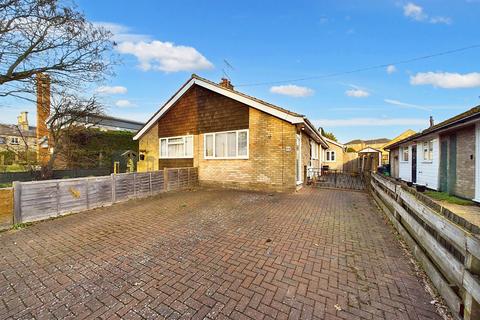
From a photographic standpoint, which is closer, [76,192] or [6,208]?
[6,208]

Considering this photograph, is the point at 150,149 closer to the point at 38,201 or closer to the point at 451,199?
the point at 38,201

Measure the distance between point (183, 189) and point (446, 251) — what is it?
982 centimetres

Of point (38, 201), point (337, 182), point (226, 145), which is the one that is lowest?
point (337, 182)

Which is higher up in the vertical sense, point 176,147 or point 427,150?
point 176,147

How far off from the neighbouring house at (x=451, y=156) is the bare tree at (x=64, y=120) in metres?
Result: 20.6

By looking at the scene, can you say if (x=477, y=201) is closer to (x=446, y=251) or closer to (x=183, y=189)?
(x=446, y=251)

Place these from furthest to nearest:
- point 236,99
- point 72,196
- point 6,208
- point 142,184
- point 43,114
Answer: point 43,114
point 236,99
point 142,184
point 72,196
point 6,208

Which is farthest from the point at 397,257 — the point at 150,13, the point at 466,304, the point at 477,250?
the point at 150,13

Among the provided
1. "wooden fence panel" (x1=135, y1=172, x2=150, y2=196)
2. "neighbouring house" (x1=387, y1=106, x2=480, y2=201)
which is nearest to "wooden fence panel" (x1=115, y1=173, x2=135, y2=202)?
"wooden fence panel" (x1=135, y1=172, x2=150, y2=196)

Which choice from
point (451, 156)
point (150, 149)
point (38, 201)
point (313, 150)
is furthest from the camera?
point (313, 150)

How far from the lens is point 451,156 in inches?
371

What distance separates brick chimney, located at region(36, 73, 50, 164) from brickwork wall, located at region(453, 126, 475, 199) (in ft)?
60.2

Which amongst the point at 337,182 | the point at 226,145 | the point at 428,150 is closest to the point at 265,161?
the point at 226,145

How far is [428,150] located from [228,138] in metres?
12.3
